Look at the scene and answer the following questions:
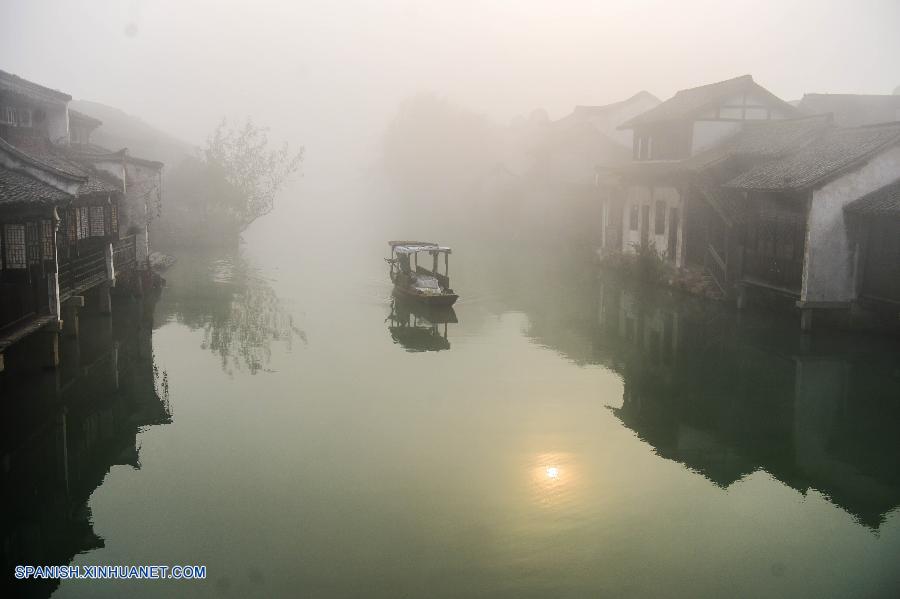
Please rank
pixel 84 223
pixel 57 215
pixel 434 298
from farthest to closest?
1. pixel 434 298
2. pixel 84 223
3. pixel 57 215

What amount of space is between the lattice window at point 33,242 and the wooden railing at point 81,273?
1807mm

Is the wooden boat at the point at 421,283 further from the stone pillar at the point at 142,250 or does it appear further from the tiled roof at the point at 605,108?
the tiled roof at the point at 605,108

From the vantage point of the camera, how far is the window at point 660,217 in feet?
110

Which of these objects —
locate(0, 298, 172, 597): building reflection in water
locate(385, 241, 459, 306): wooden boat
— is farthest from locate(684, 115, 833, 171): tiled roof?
locate(0, 298, 172, 597): building reflection in water

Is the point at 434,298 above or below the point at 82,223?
below

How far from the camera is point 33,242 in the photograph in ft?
56.5

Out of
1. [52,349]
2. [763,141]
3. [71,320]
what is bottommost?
[52,349]

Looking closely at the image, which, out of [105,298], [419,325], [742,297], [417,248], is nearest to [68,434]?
[105,298]

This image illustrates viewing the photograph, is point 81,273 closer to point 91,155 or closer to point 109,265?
point 109,265

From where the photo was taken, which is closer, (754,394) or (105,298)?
(754,394)

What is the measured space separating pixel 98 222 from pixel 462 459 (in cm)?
1627

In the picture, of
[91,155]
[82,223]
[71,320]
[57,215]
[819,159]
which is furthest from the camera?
[91,155]

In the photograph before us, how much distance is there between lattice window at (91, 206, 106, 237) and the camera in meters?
24.0

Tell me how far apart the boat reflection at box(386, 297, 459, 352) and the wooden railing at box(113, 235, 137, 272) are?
907 centimetres
